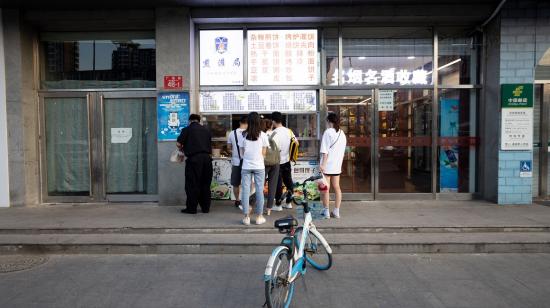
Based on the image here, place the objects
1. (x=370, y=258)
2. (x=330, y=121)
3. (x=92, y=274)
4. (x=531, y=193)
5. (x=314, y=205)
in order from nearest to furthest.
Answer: (x=314, y=205), (x=92, y=274), (x=370, y=258), (x=330, y=121), (x=531, y=193)

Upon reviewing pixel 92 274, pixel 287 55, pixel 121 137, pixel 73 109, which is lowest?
pixel 92 274

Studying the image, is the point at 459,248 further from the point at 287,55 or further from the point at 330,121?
the point at 287,55

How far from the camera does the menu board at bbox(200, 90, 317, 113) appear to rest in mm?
8711

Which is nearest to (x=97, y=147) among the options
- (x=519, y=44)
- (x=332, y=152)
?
(x=332, y=152)

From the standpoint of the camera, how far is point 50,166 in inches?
354

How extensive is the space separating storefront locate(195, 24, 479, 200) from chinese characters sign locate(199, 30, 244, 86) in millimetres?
21

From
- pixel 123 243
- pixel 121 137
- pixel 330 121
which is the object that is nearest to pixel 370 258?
pixel 330 121

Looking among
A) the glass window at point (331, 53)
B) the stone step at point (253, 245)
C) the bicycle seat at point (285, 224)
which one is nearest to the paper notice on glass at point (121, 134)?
the stone step at point (253, 245)

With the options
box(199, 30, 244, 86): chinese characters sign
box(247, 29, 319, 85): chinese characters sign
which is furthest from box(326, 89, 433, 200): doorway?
box(199, 30, 244, 86): chinese characters sign

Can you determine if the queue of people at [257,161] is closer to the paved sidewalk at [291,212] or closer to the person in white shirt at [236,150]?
the person in white shirt at [236,150]

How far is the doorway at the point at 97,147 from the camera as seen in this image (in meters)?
8.86

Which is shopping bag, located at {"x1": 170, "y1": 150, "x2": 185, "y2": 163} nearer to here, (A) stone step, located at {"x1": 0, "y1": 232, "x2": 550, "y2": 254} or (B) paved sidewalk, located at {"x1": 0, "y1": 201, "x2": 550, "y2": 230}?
(B) paved sidewalk, located at {"x1": 0, "y1": 201, "x2": 550, "y2": 230}

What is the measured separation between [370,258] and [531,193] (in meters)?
4.64

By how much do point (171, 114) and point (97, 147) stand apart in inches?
74.6
